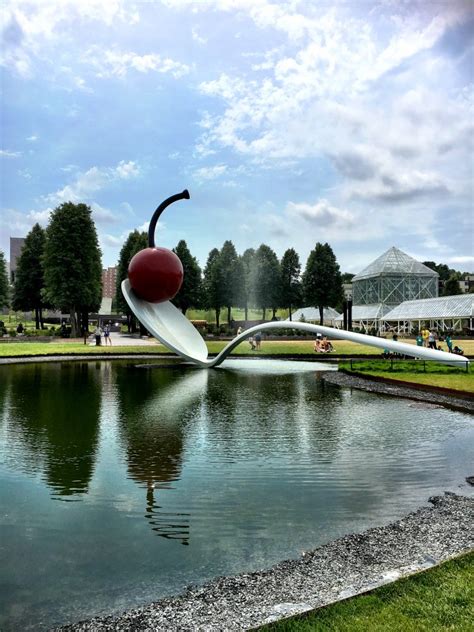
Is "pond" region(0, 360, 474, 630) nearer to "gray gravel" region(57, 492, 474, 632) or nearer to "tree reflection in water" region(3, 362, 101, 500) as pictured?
"tree reflection in water" region(3, 362, 101, 500)

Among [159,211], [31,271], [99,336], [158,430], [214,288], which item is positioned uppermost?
[31,271]

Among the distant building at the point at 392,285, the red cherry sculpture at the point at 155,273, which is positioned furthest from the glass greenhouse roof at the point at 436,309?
the red cherry sculpture at the point at 155,273

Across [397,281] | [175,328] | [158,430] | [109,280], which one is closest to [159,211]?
Result: [175,328]

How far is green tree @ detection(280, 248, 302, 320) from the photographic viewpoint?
2648 inches

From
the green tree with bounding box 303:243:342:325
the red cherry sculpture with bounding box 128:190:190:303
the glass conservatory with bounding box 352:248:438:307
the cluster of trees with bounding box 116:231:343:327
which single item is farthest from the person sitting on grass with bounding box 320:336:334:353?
the glass conservatory with bounding box 352:248:438:307

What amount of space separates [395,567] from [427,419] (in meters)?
7.31

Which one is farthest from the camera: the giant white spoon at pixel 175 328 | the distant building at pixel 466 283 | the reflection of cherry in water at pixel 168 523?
the distant building at pixel 466 283

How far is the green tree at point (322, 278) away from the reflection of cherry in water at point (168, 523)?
189 ft

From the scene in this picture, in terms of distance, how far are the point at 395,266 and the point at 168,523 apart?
2599 inches

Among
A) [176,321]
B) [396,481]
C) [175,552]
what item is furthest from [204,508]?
[176,321]

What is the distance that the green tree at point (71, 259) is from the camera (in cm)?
4516

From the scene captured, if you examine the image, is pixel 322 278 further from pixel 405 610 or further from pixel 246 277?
pixel 405 610

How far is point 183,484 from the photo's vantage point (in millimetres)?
6430

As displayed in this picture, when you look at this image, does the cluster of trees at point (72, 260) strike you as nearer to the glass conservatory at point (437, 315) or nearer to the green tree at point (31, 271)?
the green tree at point (31, 271)
